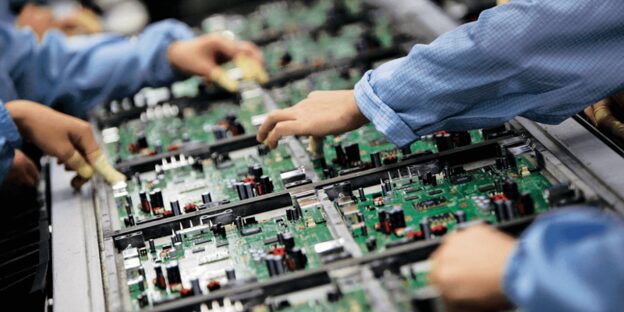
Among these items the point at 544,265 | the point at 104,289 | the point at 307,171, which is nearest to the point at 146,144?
the point at 307,171

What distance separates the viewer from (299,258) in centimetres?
287

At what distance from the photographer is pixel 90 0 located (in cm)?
929

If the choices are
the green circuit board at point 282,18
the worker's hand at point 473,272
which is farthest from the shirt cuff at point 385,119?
the green circuit board at point 282,18

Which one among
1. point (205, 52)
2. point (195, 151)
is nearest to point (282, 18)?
point (205, 52)

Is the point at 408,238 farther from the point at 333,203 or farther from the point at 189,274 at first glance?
the point at 189,274

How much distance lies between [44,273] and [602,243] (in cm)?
213

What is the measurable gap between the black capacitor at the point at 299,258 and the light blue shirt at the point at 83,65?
272 cm

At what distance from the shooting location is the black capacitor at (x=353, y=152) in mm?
3674

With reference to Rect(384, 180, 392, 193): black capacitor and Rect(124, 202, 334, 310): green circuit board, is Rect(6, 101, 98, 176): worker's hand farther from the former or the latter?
Rect(384, 180, 392, 193): black capacitor

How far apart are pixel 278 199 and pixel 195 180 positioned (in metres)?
0.62

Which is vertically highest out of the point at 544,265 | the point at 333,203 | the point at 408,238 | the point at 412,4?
the point at 412,4

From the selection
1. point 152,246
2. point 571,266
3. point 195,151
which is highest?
point 195,151

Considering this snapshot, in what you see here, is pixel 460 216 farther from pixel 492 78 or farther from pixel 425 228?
pixel 492 78

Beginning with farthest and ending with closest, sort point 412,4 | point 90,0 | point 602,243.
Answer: point 90,0 < point 412,4 < point 602,243
